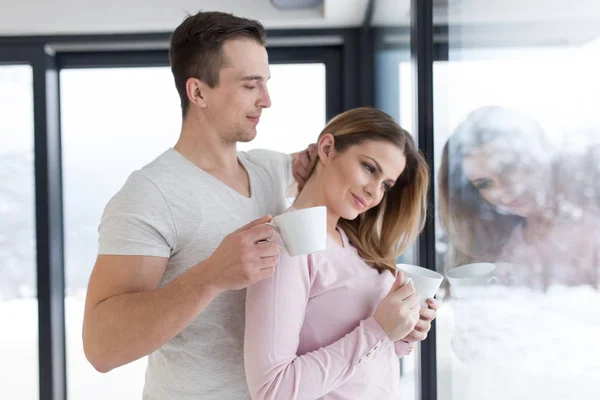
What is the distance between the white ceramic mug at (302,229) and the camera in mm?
809

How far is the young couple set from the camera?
35.2 inches

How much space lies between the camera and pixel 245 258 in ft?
2.70

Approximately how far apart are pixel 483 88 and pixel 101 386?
2441 millimetres

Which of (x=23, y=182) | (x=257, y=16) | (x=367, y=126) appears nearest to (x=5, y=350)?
(x=23, y=182)

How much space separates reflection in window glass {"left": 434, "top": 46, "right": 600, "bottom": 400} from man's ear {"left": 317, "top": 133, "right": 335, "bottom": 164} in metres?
0.24

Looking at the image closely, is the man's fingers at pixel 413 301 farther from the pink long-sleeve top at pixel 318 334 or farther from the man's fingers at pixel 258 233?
the man's fingers at pixel 258 233

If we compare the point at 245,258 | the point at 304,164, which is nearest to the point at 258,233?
the point at 245,258

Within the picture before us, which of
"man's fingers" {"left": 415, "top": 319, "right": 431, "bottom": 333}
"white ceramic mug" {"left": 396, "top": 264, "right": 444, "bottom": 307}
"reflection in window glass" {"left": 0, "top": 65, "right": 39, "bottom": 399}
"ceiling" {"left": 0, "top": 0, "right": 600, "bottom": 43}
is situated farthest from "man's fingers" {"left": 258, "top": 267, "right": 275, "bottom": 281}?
"reflection in window glass" {"left": 0, "top": 65, "right": 39, "bottom": 399}

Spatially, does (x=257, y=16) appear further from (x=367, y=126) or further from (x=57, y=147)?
(x=367, y=126)

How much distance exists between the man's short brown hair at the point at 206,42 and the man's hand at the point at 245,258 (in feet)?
1.43

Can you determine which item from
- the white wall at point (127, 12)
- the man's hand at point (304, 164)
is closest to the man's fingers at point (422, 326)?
the man's hand at point (304, 164)

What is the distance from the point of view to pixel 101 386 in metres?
2.58

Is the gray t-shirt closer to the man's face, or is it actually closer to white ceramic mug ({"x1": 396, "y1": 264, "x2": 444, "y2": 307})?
the man's face

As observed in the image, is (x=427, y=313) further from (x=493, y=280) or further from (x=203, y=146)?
(x=203, y=146)
